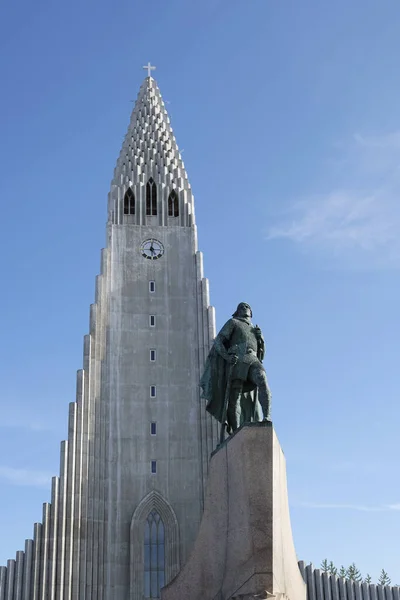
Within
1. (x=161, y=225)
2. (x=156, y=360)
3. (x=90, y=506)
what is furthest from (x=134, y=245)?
(x=90, y=506)

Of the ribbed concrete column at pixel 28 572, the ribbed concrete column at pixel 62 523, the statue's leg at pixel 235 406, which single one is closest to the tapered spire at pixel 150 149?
the ribbed concrete column at pixel 62 523

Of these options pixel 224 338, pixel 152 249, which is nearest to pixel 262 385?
pixel 224 338

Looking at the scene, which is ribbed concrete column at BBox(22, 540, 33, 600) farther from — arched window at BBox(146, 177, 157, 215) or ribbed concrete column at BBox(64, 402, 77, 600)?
arched window at BBox(146, 177, 157, 215)

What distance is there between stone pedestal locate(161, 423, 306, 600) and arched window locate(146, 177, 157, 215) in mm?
28478

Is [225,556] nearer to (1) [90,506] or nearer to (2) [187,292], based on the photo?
(1) [90,506]

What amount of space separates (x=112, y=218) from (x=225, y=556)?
97.6 feet

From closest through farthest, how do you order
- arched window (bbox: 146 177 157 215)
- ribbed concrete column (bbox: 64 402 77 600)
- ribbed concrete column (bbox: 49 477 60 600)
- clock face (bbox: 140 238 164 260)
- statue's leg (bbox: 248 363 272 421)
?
statue's leg (bbox: 248 363 272 421)
ribbed concrete column (bbox: 49 477 60 600)
ribbed concrete column (bbox: 64 402 77 600)
clock face (bbox: 140 238 164 260)
arched window (bbox: 146 177 157 215)

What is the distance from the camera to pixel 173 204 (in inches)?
1783

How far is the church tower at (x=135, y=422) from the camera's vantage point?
36000 mm

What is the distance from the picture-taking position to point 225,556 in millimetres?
16219

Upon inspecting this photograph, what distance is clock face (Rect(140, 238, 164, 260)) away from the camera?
4341 centimetres

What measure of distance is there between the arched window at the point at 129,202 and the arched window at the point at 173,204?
6.43 feet

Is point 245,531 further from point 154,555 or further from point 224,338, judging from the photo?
point 154,555

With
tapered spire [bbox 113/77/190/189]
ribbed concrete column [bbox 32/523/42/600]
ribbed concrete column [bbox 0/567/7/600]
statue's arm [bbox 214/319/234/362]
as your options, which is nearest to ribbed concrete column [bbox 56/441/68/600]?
ribbed concrete column [bbox 32/523/42/600]
